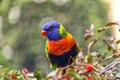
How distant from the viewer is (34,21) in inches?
261

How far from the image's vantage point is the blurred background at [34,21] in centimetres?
648

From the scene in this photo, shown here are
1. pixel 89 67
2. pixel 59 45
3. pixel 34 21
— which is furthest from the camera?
pixel 34 21

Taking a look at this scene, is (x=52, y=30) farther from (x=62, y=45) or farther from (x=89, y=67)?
(x=89, y=67)

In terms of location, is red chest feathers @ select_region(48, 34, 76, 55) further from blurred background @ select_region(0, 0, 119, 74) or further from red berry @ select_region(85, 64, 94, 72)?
blurred background @ select_region(0, 0, 119, 74)

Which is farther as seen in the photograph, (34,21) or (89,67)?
(34,21)

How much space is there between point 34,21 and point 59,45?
4.75m

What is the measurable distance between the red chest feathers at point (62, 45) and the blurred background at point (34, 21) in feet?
14.5

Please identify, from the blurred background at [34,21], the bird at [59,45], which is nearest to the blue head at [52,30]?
the bird at [59,45]

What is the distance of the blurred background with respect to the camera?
255 inches

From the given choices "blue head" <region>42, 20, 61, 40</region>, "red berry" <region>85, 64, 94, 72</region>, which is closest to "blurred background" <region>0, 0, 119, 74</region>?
"blue head" <region>42, 20, 61, 40</region>

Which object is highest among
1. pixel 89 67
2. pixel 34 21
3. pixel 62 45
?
pixel 34 21

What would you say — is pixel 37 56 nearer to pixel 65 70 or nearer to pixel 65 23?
pixel 65 23

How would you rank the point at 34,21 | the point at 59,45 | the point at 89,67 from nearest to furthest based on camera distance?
the point at 89,67, the point at 59,45, the point at 34,21

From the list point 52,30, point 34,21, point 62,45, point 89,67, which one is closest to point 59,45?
point 62,45
